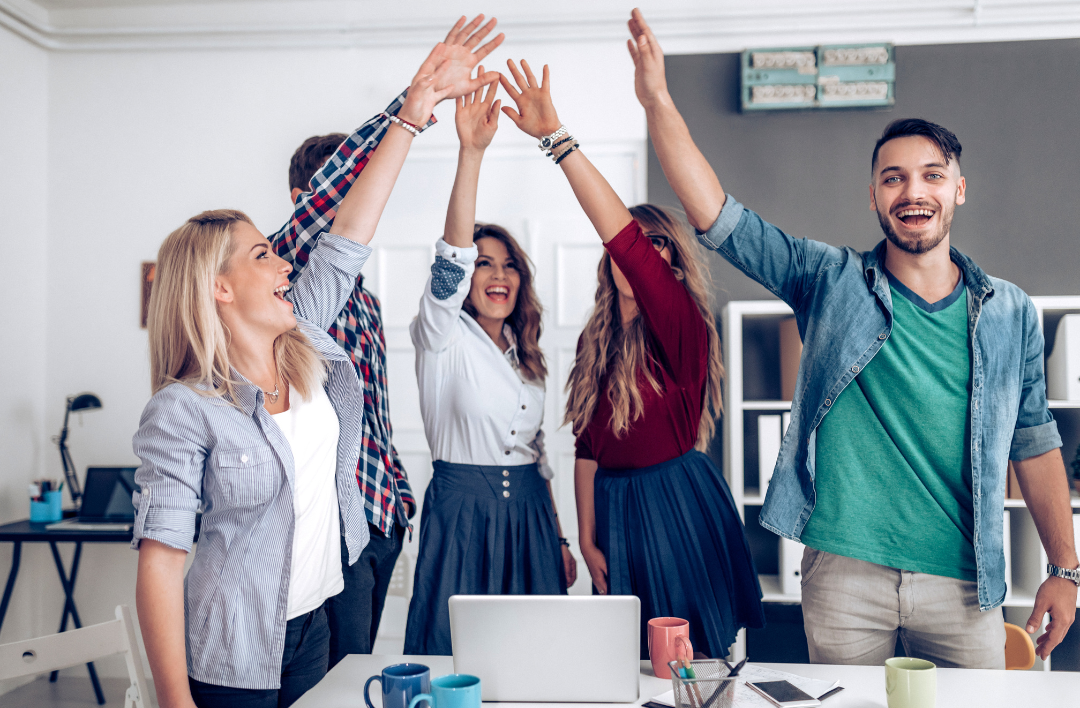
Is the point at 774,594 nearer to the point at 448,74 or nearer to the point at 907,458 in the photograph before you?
the point at 907,458

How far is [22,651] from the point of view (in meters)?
1.47

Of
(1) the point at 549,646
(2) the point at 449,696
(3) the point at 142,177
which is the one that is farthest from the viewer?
(3) the point at 142,177

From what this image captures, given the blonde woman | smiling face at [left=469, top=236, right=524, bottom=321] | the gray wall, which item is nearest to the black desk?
smiling face at [left=469, top=236, right=524, bottom=321]

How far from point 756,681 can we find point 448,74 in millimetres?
1494

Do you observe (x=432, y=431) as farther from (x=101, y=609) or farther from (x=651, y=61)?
(x=101, y=609)

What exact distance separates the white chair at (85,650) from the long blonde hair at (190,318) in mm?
532

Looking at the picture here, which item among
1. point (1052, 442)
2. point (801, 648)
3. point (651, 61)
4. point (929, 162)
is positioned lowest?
point (801, 648)

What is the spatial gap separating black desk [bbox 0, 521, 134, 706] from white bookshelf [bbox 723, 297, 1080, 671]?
97.4 inches

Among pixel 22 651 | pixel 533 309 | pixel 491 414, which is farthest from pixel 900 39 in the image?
pixel 22 651

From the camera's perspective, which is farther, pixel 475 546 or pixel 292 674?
pixel 475 546

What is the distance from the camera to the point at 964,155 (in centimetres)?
339

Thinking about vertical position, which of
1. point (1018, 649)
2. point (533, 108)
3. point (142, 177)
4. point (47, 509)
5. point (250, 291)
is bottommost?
point (1018, 649)

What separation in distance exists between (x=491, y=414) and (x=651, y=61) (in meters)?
1.02

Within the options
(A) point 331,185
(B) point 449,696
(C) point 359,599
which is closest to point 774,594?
(C) point 359,599
